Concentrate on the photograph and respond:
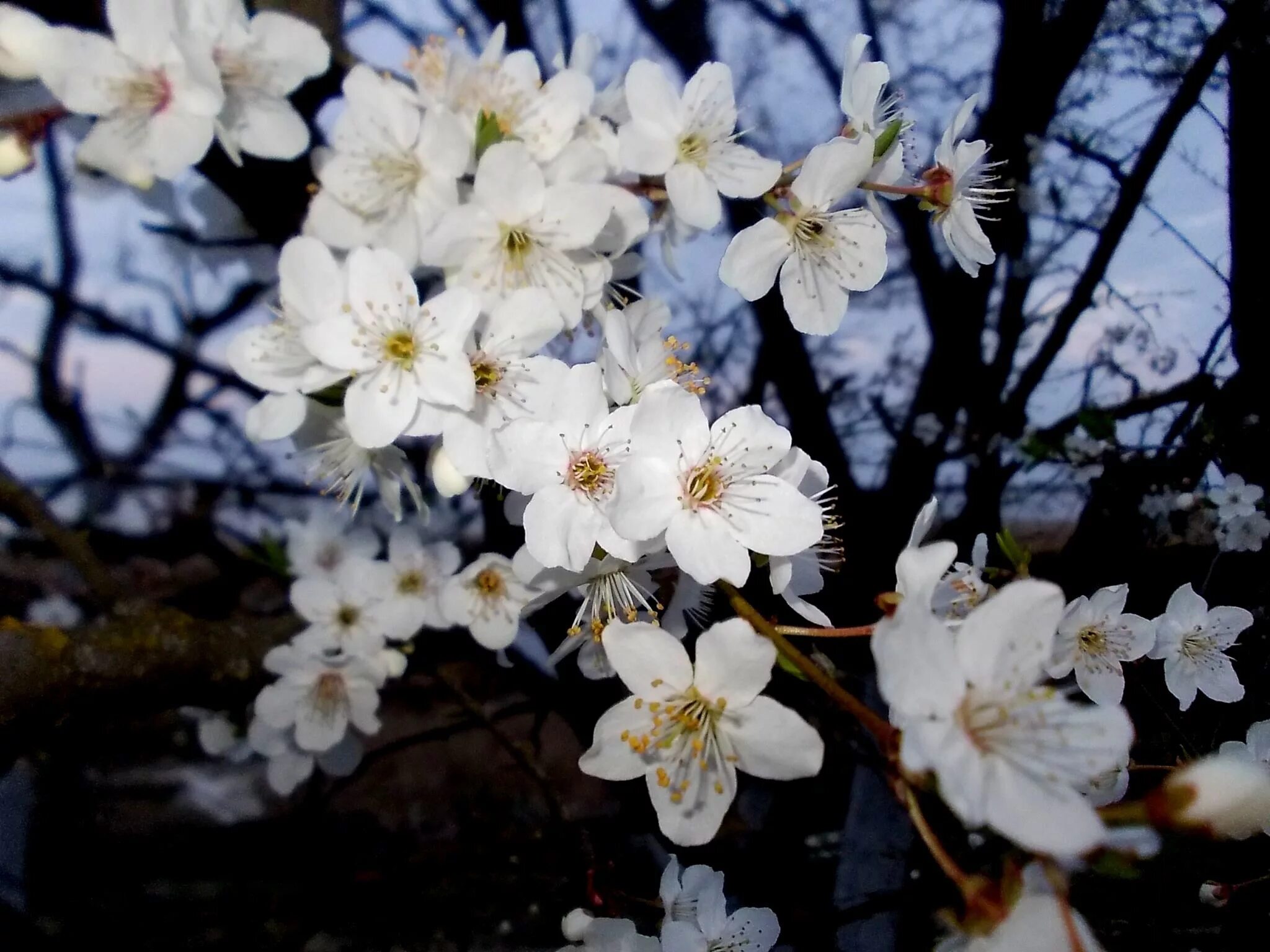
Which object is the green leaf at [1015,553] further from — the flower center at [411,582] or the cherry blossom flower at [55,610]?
the cherry blossom flower at [55,610]

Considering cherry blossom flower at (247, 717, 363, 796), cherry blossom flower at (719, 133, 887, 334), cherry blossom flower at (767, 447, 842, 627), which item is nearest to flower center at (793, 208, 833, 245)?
cherry blossom flower at (719, 133, 887, 334)

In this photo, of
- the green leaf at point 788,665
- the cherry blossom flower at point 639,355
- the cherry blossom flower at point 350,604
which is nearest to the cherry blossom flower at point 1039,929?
the green leaf at point 788,665

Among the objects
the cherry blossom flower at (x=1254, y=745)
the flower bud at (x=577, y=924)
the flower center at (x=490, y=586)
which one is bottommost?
the flower bud at (x=577, y=924)

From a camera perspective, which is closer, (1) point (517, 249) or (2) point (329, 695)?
(1) point (517, 249)

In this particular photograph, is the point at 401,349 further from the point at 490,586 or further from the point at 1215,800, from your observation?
the point at 1215,800

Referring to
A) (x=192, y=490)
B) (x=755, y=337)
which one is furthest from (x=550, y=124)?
(x=192, y=490)

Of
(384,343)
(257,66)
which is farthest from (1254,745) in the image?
(257,66)

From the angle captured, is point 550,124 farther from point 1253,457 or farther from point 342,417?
point 1253,457
